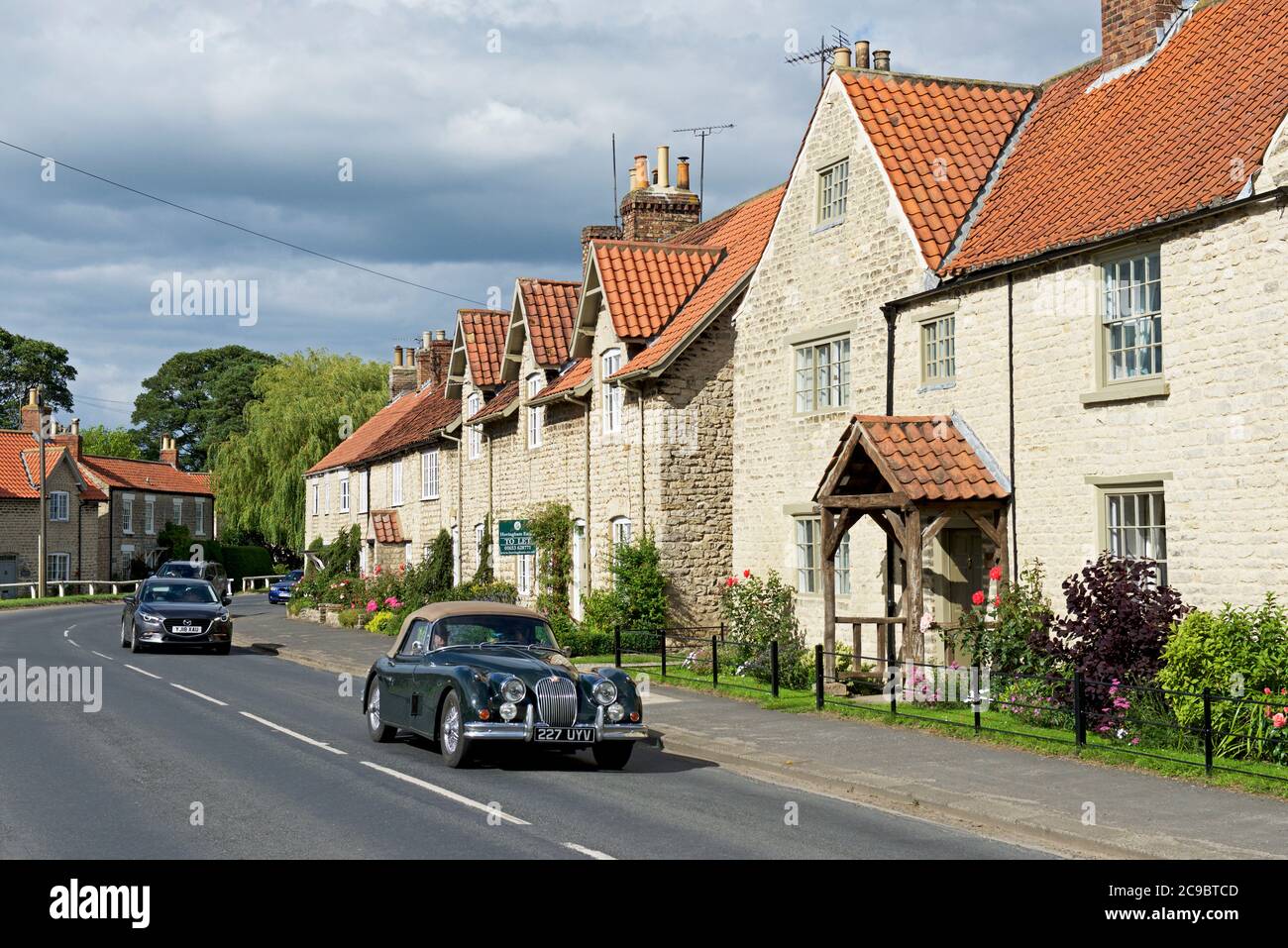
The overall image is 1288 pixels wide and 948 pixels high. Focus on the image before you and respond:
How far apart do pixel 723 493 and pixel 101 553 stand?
6195cm

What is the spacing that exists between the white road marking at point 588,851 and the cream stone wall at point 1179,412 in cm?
883

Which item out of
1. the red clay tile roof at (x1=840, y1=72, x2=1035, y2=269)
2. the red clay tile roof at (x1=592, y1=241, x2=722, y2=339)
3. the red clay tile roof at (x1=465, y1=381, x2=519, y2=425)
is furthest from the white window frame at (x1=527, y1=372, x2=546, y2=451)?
the red clay tile roof at (x1=840, y1=72, x2=1035, y2=269)

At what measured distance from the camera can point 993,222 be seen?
2008 cm

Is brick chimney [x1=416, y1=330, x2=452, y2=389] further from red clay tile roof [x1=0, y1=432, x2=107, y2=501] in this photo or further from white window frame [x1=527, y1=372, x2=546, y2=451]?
red clay tile roof [x1=0, y1=432, x2=107, y2=501]

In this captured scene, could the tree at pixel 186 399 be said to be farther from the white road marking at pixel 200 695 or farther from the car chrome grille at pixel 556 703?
the car chrome grille at pixel 556 703

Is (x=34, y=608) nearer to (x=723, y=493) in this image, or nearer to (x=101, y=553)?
(x=101, y=553)

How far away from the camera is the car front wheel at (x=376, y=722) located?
50.4 ft

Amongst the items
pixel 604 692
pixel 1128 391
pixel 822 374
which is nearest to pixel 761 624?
pixel 822 374

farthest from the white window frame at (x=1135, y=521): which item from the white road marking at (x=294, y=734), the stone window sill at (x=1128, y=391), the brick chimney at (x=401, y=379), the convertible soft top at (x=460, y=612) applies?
the brick chimney at (x=401, y=379)

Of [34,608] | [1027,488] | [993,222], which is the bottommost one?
[34,608]

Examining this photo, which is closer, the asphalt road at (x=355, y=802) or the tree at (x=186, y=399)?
the asphalt road at (x=355, y=802)

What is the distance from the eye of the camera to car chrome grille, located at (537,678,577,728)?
42.8 feet
